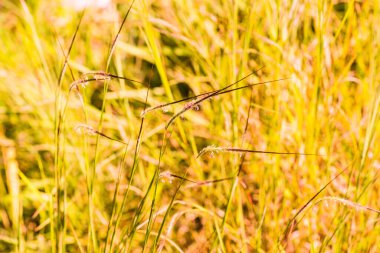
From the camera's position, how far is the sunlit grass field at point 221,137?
0.79 metres

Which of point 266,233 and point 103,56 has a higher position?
point 103,56

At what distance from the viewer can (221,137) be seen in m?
1.02

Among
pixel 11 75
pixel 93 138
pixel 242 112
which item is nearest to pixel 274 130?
pixel 242 112

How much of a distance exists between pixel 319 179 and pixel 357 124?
145 millimetres

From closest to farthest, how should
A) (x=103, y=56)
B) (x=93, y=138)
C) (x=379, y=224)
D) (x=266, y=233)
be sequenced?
(x=379, y=224) → (x=266, y=233) → (x=93, y=138) → (x=103, y=56)

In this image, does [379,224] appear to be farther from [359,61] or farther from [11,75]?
[11,75]

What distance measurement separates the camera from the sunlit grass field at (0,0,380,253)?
0.79 meters

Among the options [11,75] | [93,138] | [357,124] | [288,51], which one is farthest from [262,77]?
[11,75]

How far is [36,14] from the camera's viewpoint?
1.60 m

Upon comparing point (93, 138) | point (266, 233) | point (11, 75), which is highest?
point (11, 75)

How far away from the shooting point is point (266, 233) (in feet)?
2.96

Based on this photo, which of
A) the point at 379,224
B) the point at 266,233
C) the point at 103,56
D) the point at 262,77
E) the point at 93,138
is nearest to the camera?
the point at 379,224

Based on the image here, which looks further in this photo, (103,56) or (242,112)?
(103,56)

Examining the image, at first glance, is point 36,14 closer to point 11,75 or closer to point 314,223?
point 11,75
